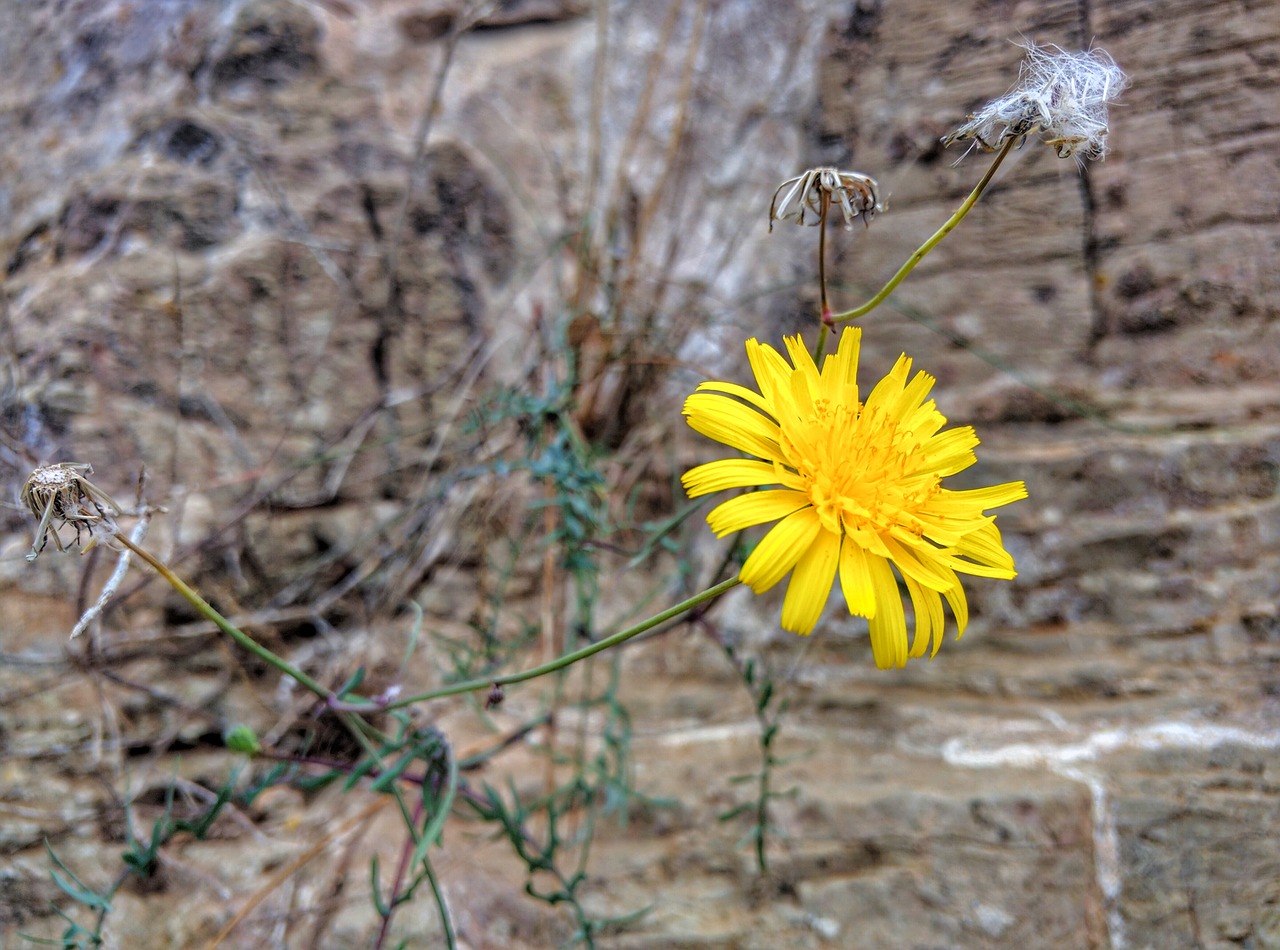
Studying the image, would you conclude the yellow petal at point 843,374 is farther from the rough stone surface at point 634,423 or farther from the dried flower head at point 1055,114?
the rough stone surface at point 634,423

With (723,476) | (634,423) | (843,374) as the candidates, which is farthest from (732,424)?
(634,423)

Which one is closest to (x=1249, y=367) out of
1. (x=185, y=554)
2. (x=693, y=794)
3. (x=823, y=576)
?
(x=823, y=576)

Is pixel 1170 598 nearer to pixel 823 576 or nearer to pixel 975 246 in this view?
pixel 975 246

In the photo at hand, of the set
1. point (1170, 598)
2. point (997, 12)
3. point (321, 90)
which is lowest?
point (1170, 598)

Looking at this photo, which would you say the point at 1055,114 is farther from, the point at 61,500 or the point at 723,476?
the point at 61,500

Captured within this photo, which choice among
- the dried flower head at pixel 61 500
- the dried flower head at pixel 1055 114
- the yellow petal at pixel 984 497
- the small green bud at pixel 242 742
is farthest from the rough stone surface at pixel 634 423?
the dried flower head at pixel 1055 114

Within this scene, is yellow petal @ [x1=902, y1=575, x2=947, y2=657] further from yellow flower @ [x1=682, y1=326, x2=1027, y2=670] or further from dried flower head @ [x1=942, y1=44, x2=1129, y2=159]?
dried flower head @ [x1=942, y1=44, x2=1129, y2=159]
